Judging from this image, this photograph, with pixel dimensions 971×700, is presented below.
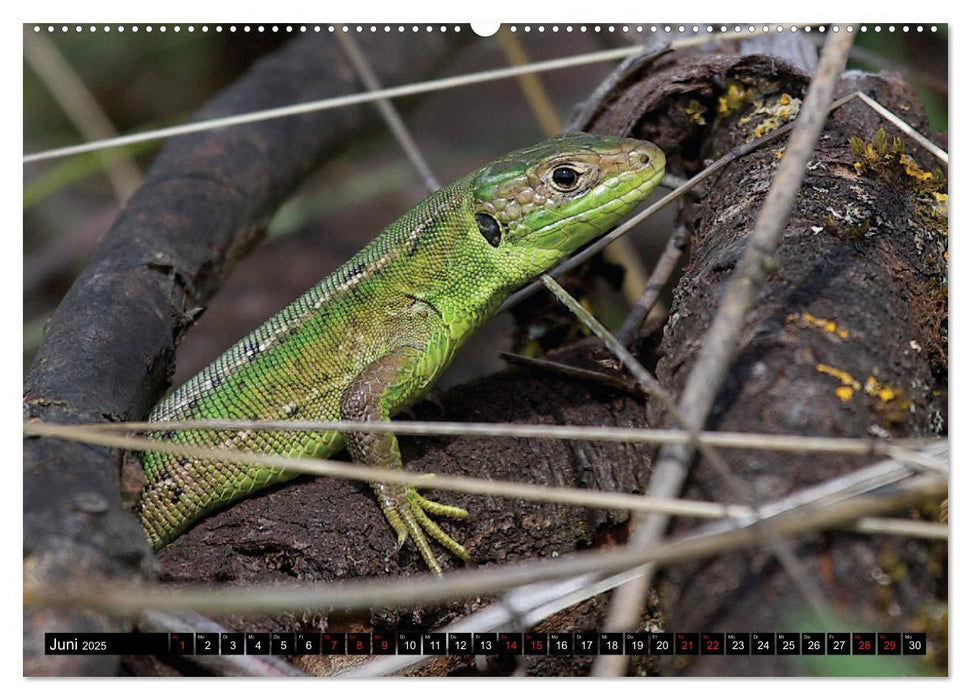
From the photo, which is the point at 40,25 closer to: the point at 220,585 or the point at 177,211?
the point at 177,211

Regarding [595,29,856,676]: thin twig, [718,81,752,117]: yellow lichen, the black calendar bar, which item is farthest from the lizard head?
the black calendar bar

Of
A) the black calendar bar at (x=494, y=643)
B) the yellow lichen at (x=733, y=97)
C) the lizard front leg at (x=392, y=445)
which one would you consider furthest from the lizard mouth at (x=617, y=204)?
the black calendar bar at (x=494, y=643)

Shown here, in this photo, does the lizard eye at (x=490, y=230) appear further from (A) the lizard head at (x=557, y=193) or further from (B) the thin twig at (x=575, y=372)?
(B) the thin twig at (x=575, y=372)

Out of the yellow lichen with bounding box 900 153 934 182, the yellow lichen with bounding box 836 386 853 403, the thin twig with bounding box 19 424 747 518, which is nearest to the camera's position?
the thin twig with bounding box 19 424 747 518

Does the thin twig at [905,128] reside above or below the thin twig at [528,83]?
below

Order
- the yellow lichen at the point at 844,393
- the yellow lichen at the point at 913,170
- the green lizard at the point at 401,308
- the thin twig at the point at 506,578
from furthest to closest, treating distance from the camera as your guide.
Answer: the green lizard at the point at 401,308 → the yellow lichen at the point at 913,170 → the yellow lichen at the point at 844,393 → the thin twig at the point at 506,578

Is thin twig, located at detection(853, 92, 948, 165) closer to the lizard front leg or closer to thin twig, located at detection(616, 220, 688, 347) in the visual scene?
thin twig, located at detection(616, 220, 688, 347)

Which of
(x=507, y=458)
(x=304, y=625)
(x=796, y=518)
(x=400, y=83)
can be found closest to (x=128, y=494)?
(x=304, y=625)
